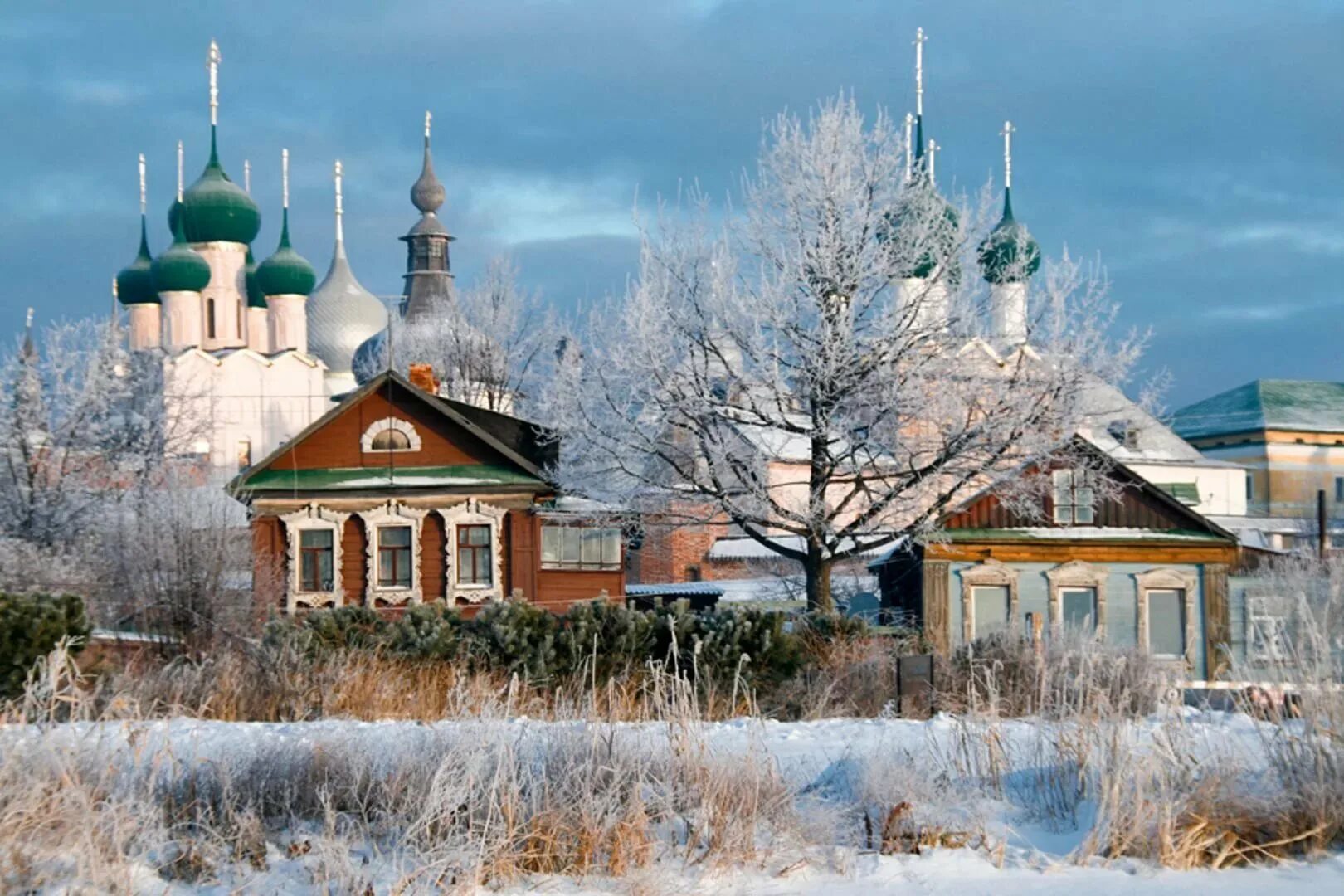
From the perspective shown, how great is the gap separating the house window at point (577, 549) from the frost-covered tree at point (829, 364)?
7755mm

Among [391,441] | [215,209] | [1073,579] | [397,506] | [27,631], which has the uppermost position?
[215,209]

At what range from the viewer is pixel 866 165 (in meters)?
23.5

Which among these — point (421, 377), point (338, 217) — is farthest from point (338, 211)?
point (421, 377)

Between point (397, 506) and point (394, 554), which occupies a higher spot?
point (397, 506)

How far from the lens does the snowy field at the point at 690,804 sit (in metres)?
8.05

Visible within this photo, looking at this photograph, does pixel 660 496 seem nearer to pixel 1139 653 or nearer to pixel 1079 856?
pixel 1139 653

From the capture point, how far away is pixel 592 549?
104ft

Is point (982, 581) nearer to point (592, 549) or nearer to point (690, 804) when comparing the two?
point (592, 549)

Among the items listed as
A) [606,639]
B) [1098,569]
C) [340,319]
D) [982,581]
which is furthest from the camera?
[340,319]

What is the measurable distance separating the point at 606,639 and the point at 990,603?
14.6m

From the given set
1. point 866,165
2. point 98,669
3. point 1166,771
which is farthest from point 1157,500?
point 1166,771

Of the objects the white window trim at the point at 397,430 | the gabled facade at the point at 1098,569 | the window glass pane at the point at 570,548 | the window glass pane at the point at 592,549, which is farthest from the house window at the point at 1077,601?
the white window trim at the point at 397,430

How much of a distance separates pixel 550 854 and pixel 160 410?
36.0 m

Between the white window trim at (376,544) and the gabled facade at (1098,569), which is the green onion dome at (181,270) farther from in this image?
the gabled facade at (1098,569)
